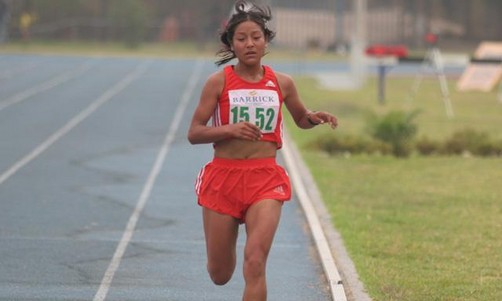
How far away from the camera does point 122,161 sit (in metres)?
20.6

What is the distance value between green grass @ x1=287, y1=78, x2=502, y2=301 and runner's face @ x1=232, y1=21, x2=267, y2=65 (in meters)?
2.63

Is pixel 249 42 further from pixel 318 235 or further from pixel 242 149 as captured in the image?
pixel 318 235

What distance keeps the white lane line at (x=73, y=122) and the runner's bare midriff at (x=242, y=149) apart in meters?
9.97

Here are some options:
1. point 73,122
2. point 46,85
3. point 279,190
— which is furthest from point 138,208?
point 46,85

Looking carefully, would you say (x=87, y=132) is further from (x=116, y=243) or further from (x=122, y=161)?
(x=116, y=243)

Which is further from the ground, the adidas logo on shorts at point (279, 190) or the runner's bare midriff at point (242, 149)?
the runner's bare midriff at point (242, 149)

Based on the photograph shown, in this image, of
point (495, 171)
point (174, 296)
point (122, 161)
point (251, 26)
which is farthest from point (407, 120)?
point (251, 26)

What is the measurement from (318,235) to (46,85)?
86.7 ft

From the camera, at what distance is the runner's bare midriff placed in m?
7.79

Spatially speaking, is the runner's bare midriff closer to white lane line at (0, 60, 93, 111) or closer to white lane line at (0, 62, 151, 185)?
white lane line at (0, 62, 151, 185)

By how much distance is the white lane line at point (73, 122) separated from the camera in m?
19.1

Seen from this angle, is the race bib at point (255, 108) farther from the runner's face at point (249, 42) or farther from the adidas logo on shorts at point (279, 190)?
the adidas logo on shorts at point (279, 190)

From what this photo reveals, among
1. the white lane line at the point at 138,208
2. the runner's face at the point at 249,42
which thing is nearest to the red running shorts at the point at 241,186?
the runner's face at the point at 249,42

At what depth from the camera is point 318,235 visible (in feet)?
42.5
